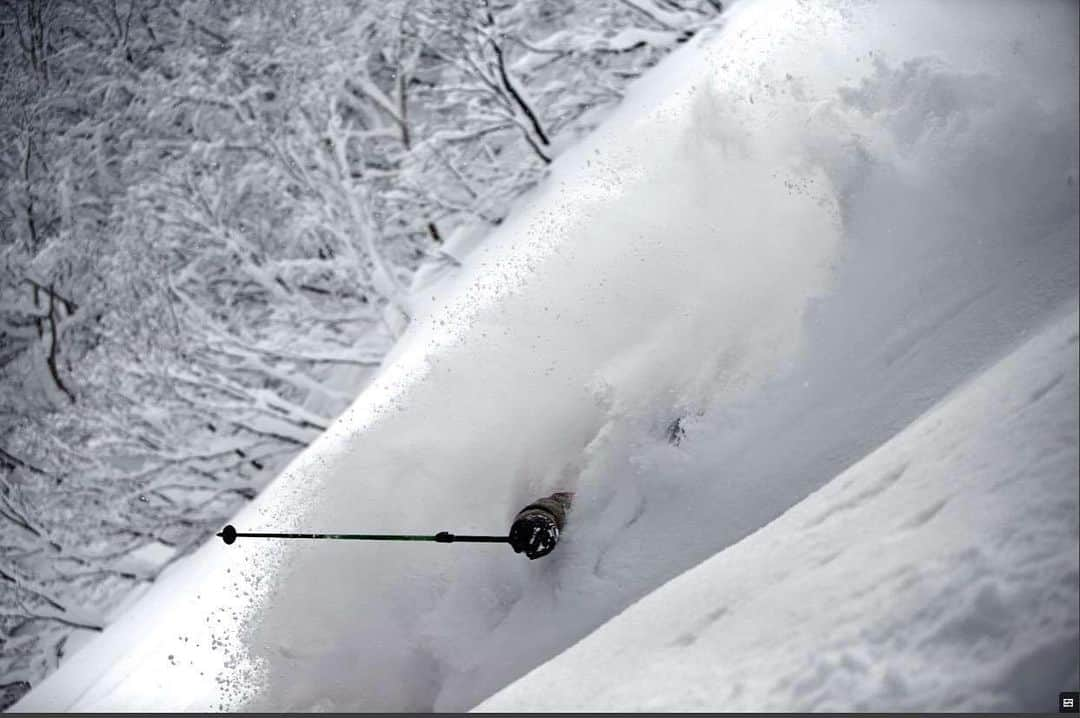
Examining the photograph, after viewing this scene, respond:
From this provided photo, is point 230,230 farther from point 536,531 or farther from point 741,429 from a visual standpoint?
point 741,429

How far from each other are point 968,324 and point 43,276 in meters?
12.3

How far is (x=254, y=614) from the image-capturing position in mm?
5969

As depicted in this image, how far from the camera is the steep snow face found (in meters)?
1.90

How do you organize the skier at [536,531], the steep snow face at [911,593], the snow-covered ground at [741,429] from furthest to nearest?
the skier at [536,531] < the snow-covered ground at [741,429] < the steep snow face at [911,593]

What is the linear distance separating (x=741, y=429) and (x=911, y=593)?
2.21 metres

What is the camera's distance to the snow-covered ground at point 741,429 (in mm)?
2234

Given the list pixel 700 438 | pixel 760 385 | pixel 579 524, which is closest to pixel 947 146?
pixel 760 385

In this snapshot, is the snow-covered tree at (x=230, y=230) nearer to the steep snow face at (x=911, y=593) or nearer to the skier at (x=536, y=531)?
the skier at (x=536, y=531)

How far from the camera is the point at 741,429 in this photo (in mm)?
4344

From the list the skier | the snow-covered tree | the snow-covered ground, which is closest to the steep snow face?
the snow-covered ground

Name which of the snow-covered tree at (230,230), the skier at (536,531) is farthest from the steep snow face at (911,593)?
the snow-covered tree at (230,230)

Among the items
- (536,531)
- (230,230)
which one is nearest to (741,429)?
(536,531)

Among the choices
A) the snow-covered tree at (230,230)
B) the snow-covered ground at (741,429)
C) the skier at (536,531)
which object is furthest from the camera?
the snow-covered tree at (230,230)

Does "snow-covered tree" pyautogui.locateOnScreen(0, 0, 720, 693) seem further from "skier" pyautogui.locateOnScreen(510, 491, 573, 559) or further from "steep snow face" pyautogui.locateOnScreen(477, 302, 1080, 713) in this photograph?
"steep snow face" pyautogui.locateOnScreen(477, 302, 1080, 713)
